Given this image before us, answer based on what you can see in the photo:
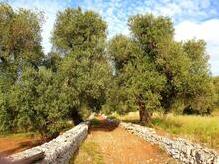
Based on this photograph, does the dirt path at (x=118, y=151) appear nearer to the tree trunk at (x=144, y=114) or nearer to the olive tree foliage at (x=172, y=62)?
the tree trunk at (x=144, y=114)

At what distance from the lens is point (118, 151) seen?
2653 centimetres


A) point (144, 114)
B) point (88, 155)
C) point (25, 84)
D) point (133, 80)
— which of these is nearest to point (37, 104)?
point (25, 84)

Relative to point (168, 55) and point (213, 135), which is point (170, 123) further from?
point (213, 135)

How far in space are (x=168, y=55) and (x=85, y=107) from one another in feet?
30.2

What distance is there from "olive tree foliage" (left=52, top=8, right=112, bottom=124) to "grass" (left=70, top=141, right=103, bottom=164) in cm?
1015

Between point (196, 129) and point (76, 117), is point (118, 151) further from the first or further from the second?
point (76, 117)

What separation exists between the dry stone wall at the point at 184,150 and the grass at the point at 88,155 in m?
4.04

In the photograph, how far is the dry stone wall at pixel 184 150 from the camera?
18.0m

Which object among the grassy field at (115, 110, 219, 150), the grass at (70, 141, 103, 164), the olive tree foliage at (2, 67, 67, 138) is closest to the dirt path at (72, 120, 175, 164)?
the grass at (70, 141, 103, 164)

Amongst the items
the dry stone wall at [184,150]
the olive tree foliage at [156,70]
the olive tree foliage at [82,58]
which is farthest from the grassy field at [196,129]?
the olive tree foliage at [82,58]

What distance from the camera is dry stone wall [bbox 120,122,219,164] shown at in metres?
18.0

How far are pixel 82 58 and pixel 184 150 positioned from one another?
20.0 m

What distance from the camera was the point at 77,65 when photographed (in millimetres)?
39188

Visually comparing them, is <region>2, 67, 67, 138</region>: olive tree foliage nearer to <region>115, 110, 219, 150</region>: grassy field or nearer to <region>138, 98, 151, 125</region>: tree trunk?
<region>138, 98, 151, 125</region>: tree trunk
